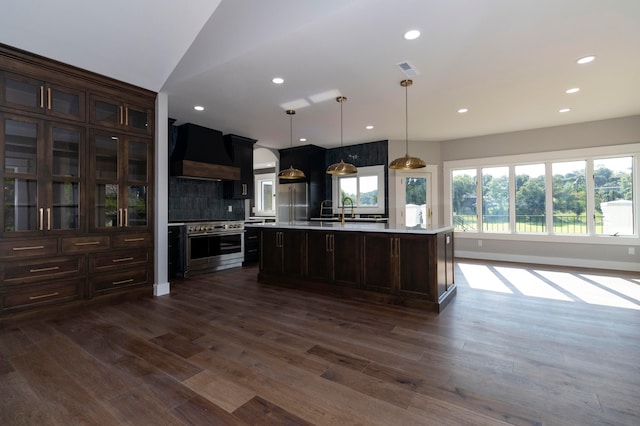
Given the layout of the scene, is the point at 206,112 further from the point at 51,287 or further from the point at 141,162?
the point at 51,287

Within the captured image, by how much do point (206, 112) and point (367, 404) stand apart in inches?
180

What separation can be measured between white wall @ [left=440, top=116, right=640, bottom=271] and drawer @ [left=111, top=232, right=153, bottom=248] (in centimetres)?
612

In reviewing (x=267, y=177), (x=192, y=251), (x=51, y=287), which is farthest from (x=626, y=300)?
(x=267, y=177)

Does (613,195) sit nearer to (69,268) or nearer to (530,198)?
(530,198)

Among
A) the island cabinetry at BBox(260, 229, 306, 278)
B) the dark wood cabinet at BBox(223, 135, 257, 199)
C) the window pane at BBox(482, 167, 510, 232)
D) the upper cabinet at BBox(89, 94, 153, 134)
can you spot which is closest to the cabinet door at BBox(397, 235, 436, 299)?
the island cabinetry at BBox(260, 229, 306, 278)

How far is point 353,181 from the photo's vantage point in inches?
291

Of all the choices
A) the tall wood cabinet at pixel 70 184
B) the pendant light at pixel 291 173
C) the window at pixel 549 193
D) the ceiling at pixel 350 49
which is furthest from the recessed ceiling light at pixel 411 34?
the window at pixel 549 193

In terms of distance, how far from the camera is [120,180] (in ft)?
12.1

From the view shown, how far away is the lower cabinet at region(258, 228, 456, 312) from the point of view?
333 centimetres

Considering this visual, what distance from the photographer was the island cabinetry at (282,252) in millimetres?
4316

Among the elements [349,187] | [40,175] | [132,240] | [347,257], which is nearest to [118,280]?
[132,240]

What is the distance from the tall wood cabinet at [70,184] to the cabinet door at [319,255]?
2.08 m

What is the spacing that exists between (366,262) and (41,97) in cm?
388

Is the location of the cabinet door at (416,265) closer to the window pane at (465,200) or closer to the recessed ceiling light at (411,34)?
the recessed ceiling light at (411,34)
